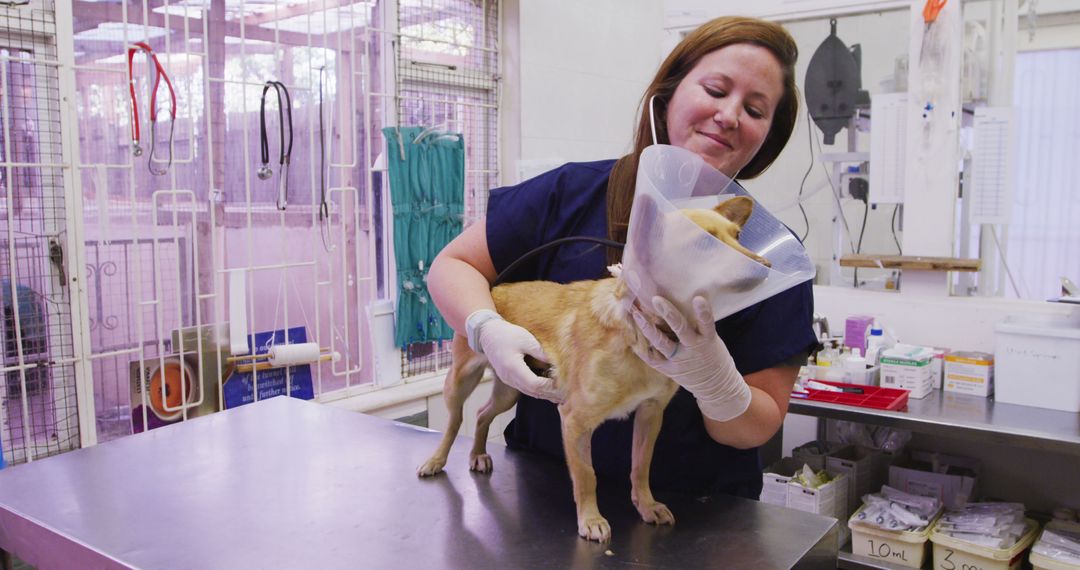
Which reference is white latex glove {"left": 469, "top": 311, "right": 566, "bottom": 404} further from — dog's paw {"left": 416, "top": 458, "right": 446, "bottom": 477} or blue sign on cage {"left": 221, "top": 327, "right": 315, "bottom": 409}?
blue sign on cage {"left": 221, "top": 327, "right": 315, "bottom": 409}

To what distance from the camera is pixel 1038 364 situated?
2.89 metres

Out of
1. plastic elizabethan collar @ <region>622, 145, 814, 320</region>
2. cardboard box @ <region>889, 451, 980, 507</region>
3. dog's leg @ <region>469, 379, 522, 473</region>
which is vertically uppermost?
plastic elizabethan collar @ <region>622, 145, 814, 320</region>

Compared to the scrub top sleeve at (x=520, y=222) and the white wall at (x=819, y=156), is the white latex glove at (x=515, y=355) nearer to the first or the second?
the scrub top sleeve at (x=520, y=222)

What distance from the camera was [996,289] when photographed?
176 inches

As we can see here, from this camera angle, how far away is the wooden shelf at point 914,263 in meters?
3.26

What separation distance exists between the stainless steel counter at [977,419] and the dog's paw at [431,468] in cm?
174

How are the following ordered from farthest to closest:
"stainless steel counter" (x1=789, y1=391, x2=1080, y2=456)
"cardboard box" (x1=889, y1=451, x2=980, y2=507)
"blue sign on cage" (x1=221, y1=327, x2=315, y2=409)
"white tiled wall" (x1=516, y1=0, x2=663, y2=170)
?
"white tiled wall" (x1=516, y1=0, x2=663, y2=170), "blue sign on cage" (x1=221, y1=327, x2=315, y2=409), "cardboard box" (x1=889, y1=451, x2=980, y2=507), "stainless steel counter" (x1=789, y1=391, x2=1080, y2=456)

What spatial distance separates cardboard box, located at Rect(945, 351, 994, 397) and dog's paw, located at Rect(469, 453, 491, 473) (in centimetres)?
225

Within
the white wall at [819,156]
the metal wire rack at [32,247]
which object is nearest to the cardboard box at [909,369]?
the white wall at [819,156]

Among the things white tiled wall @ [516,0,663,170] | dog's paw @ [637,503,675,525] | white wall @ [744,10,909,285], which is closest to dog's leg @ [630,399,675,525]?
dog's paw @ [637,503,675,525]

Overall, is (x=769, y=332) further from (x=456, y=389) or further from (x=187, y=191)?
(x=187, y=191)

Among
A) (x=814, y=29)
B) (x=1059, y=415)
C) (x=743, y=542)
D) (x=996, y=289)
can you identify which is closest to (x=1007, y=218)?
(x=1059, y=415)

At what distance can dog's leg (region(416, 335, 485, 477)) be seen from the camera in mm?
1587

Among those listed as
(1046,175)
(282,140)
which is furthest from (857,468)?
(1046,175)
